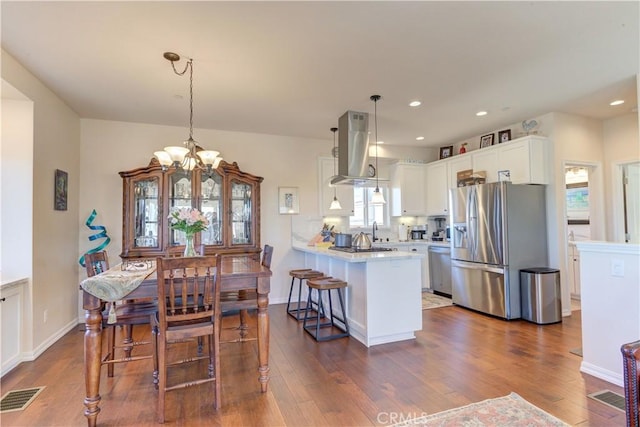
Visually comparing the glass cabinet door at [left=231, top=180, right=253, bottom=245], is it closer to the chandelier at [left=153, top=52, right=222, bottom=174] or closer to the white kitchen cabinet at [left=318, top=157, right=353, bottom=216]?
the white kitchen cabinet at [left=318, top=157, right=353, bottom=216]

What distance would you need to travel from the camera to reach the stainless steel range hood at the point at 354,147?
414cm

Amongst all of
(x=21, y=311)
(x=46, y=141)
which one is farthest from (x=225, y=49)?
(x=21, y=311)

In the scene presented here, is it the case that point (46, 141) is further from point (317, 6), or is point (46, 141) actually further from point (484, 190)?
point (484, 190)

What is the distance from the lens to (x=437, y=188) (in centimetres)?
598

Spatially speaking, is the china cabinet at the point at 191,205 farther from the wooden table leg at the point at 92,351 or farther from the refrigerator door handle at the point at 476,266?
the refrigerator door handle at the point at 476,266

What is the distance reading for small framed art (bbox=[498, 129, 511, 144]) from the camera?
482 centimetres

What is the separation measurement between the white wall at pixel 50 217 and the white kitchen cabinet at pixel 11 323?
11 cm

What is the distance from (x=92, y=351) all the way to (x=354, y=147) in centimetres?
331

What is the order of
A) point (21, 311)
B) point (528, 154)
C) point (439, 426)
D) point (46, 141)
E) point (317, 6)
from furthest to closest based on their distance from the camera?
point (528, 154) → point (46, 141) → point (21, 311) → point (317, 6) → point (439, 426)

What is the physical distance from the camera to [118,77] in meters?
3.12

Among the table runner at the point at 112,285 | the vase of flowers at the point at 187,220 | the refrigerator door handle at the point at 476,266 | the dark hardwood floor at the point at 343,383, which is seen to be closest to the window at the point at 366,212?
the refrigerator door handle at the point at 476,266

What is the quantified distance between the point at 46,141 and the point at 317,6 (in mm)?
3157

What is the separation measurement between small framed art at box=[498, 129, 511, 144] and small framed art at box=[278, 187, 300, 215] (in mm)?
3239

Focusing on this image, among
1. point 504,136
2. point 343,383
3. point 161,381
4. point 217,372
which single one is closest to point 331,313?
point 343,383
